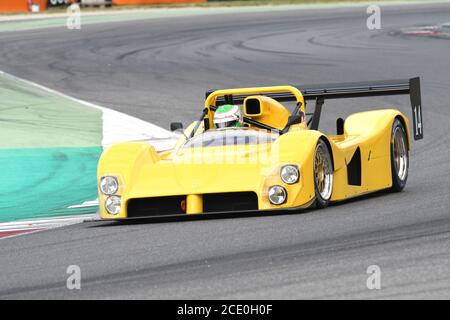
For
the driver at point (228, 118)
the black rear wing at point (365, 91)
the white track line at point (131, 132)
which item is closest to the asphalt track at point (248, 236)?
the white track line at point (131, 132)

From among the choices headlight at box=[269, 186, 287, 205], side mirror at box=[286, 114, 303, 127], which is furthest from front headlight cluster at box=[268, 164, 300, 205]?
side mirror at box=[286, 114, 303, 127]

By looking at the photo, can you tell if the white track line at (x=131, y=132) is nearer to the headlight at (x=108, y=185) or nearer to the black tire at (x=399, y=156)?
the black tire at (x=399, y=156)

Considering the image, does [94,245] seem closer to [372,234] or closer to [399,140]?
[372,234]

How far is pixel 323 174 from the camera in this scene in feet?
34.5

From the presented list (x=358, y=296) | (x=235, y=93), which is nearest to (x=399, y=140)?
(x=235, y=93)

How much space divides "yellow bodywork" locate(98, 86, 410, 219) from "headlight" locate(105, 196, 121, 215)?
43 mm

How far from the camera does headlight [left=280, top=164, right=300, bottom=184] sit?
9945 millimetres

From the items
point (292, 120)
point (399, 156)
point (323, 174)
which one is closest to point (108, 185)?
point (323, 174)

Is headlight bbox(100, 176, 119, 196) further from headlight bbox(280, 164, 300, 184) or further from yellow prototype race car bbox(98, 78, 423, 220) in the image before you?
headlight bbox(280, 164, 300, 184)

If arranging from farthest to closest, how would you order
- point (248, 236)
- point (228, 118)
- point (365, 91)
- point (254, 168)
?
→ point (365, 91)
point (228, 118)
point (254, 168)
point (248, 236)

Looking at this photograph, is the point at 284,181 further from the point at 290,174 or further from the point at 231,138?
the point at 231,138

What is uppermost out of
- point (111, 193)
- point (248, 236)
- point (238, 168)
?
point (238, 168)

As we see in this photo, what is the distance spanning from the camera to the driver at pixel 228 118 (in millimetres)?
11289

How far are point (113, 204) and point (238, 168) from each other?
3.71ft
